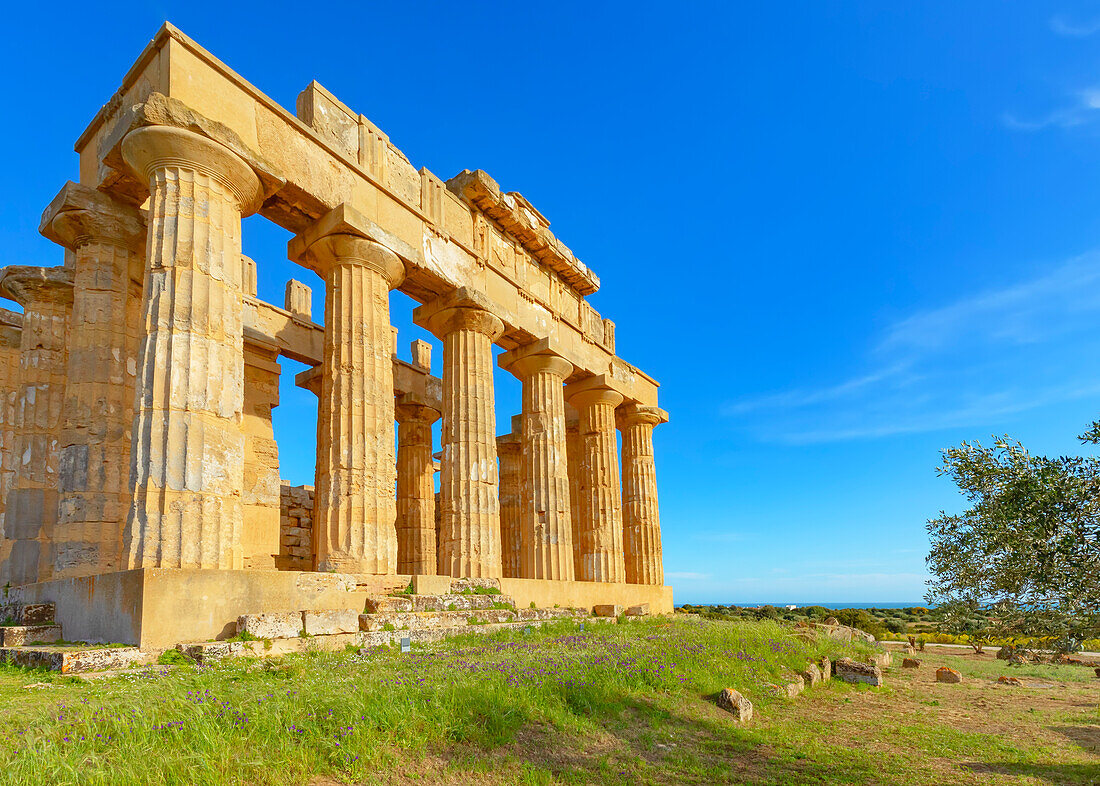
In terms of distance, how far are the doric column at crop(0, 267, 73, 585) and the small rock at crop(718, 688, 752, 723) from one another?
1157 centimetres

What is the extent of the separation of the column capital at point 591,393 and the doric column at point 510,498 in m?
4.84

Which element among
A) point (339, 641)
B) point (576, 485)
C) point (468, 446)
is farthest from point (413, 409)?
point (339, 641)

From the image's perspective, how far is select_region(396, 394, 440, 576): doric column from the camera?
2116 cm

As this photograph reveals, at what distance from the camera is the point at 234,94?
1137 cm

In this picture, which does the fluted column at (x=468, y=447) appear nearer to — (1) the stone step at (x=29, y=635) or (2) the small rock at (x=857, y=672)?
(2) the small rock at (x=857, y=672)

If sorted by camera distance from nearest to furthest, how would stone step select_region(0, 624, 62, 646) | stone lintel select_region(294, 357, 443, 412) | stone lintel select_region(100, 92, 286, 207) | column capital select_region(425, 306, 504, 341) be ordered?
stone step select_region(0, 624, 62, 646) < stone lintel select_region(100, 92, 286, 207) < column capital select_region(425, 306, 504, 341) < stone lintel select_region(294, 357, 443, 412)

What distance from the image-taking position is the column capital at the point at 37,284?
12969 mm

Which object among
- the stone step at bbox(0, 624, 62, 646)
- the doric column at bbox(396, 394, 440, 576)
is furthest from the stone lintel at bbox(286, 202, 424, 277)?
the doric column at bbox(396, 394, 440, 576)

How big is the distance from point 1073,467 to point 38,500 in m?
15.3

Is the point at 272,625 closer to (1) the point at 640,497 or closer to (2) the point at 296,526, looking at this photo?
(2) the point at 296,526

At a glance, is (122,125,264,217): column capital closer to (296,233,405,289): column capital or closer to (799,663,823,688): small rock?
(296,233,405,289): column capital

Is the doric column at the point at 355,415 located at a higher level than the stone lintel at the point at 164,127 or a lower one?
lower

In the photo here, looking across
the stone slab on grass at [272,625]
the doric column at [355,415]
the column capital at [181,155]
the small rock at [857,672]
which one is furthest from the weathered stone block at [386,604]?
the small rock at [857,672]

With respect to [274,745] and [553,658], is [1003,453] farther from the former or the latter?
[274,745]
